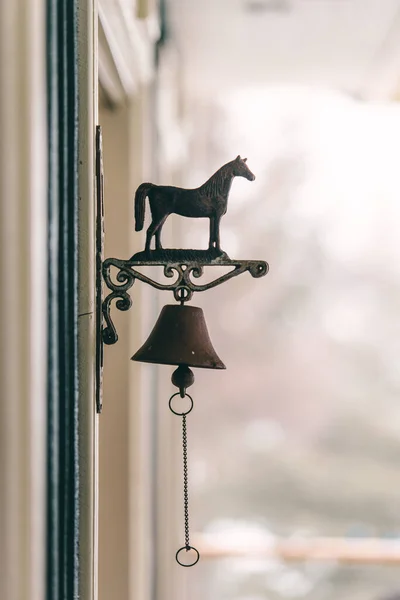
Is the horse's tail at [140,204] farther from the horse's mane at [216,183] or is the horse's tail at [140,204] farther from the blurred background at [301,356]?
the blurred background at [301,356]

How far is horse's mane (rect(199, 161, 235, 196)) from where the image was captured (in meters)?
1.04

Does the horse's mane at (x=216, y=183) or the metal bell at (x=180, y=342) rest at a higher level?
the horse's mane at (x=216, y=183)

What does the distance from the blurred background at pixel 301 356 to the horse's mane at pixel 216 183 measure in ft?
5.03

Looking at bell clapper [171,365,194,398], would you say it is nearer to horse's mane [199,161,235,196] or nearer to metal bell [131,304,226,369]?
metal bell [131,304,226,369]

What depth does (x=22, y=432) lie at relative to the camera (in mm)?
651

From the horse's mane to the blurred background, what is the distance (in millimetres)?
1532

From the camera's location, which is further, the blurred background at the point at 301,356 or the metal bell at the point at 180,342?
the blurred background at the point at 301,356

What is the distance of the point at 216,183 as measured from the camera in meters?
1.04

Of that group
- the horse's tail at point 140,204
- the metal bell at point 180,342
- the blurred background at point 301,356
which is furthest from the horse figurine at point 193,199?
the blurred background at point 301,356

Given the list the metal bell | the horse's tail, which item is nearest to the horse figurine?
the horse's tail

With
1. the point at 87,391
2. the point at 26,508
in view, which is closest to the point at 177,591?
the point at 87,391

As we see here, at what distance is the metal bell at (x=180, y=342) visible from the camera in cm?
101

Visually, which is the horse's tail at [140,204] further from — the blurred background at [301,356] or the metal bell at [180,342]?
the blurred background at [301,356]

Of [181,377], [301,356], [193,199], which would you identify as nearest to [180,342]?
[181,377]
